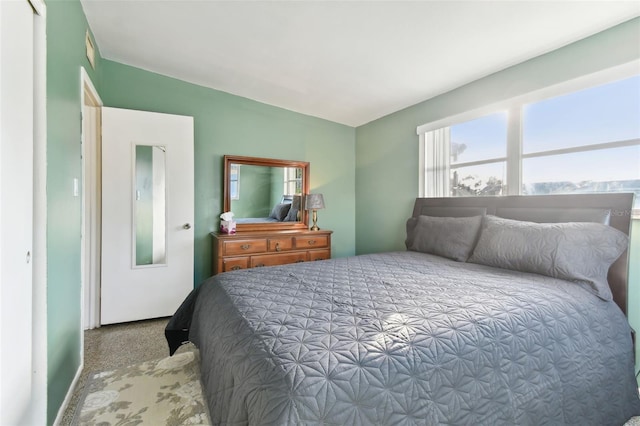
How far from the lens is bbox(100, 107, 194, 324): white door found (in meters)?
2.84

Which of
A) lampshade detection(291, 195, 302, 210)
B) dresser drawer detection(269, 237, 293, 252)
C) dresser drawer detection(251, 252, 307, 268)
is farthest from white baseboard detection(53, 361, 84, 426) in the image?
lampshade detection(291, 195, 302, 210)

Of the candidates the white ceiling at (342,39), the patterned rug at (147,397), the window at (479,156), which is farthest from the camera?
the window at (479,156)

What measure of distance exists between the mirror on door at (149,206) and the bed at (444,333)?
4.26 ft

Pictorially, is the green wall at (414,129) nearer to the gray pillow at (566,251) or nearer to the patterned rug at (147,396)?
the gray pillow at (566,251)

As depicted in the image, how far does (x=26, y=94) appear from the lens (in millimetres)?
1210

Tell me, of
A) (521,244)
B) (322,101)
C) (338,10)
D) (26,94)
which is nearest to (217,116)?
(322,101)

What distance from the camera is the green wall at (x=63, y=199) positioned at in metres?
1.48

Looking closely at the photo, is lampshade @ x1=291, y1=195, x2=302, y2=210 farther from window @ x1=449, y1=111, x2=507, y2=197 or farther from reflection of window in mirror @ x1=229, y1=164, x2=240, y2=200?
window @ x1=449, y1=111, x2=507, y2=197

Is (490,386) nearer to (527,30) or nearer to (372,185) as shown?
(527,30)

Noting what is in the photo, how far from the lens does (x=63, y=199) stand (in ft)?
5.58

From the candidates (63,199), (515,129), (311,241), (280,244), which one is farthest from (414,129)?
(63,199)

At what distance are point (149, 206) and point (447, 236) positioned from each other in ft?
9.46

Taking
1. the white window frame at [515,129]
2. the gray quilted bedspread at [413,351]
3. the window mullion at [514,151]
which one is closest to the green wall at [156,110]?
the gray quilted bedspread at [413,351]

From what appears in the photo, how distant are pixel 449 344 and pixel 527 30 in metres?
2.15
